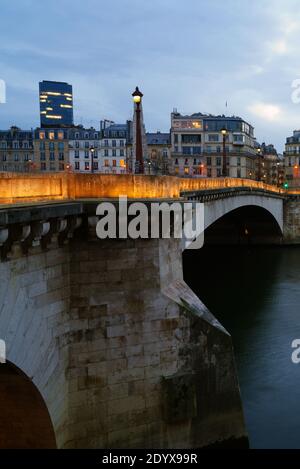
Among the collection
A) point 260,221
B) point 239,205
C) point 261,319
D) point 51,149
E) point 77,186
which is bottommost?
point 261,319

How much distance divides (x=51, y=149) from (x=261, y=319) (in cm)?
7746

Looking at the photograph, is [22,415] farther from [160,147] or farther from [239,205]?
[160,147]

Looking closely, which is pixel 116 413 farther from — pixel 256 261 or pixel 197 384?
pixel 256 261

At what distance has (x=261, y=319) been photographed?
34406 mm

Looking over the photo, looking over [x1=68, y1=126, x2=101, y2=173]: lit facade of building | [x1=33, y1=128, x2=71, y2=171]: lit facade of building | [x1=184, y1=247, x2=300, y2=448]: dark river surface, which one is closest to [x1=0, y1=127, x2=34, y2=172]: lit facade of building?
[x1=33, y1=128, x2=71, y2=171]: lit facade of building

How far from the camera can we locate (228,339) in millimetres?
16734

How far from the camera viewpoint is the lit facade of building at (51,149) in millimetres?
101875

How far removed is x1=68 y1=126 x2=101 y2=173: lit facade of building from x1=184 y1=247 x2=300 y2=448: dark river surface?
151 feet

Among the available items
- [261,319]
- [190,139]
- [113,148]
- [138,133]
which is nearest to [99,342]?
[138,133]

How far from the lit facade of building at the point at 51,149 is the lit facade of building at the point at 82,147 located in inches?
47.5

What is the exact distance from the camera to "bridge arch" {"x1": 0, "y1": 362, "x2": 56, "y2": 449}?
42.5ft

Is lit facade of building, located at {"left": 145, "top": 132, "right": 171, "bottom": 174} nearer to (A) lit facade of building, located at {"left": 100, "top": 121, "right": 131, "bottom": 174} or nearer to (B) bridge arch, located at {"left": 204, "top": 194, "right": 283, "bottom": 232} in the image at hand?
(A) lit facade of building, located at {"left": 100, "top": 121, "right": 131, "bottom": 174}

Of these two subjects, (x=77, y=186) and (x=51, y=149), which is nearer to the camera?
(x=77, y=186)
